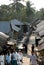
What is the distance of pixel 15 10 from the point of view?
69.5 metres

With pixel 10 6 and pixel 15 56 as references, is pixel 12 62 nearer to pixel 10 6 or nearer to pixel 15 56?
pixel 15 56

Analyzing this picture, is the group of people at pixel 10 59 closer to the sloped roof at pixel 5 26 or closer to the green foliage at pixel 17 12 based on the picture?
the sloped roof at pixel 5 26

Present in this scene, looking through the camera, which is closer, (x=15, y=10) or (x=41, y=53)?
(x=41, y=53)

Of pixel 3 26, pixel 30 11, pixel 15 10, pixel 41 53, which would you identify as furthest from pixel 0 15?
pixel 41 53

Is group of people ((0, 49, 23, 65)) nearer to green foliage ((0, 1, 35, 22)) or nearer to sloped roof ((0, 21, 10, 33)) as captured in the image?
sloped roof ((0, 21, 10, 33))

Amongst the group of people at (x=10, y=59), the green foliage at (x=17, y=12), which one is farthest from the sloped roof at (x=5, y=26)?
the group of people at (x=10, y=59)

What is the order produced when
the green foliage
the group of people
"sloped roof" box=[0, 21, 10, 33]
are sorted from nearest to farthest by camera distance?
the group of people → "sloped roof" box=[0, 21, 10, 33] → the green foliage

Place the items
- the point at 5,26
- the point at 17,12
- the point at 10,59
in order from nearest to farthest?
the point at 10,59 → the point at 5,26 → the point at 17,12

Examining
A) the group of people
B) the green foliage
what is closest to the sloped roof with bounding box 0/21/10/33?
the green foliage

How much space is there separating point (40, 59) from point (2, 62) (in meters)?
3.55

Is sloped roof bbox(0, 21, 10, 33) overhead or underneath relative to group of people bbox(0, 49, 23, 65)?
underneath

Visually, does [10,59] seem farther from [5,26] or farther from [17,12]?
[17,12]

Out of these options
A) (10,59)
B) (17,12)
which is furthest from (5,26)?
(10,59)

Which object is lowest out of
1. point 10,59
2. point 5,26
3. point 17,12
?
point 17,12
